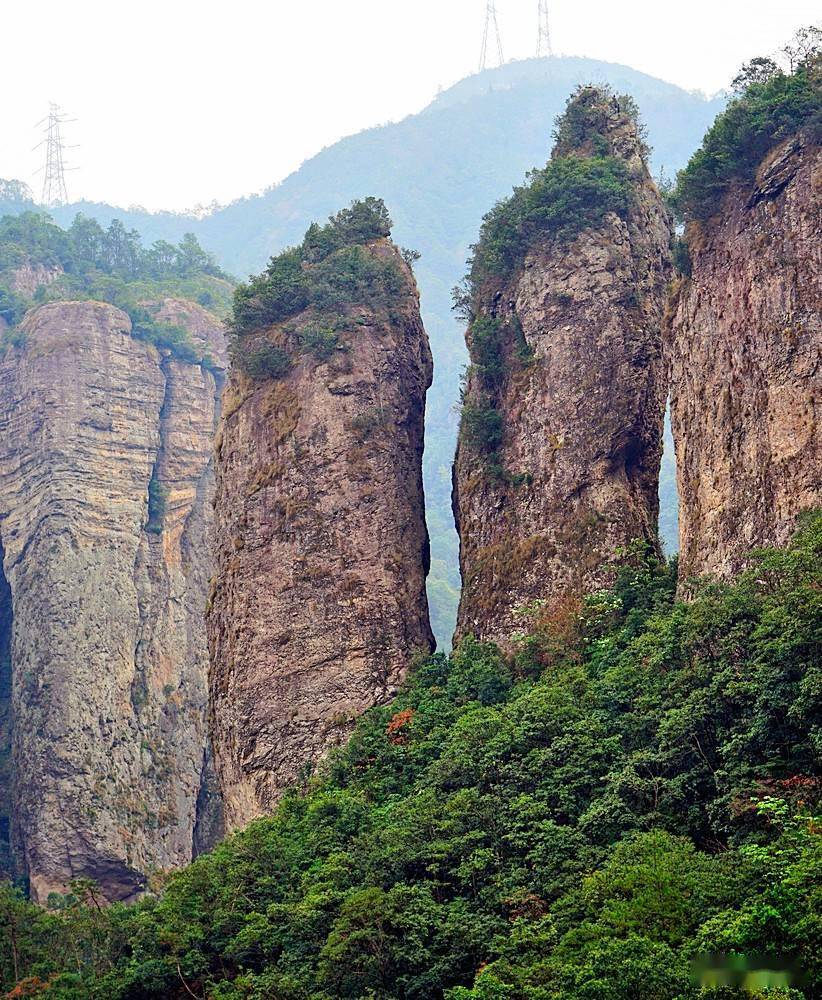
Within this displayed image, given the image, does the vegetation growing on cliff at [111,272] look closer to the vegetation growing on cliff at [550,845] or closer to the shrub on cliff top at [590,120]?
the shrub on cliff top at [590,120]

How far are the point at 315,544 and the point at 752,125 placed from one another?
A: 1291 centimetres

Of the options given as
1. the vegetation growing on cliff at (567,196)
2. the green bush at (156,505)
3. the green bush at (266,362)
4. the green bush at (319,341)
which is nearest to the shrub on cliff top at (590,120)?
the vegetation growing on cliff at (567,196)

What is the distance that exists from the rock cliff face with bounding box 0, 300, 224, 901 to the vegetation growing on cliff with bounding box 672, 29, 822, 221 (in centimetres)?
2688

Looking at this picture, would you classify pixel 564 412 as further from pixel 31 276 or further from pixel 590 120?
pixel 31 276

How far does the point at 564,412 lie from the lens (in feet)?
105

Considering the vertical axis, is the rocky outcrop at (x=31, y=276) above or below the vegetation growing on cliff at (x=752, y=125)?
above

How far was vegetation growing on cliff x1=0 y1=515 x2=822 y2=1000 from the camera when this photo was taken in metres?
17.5

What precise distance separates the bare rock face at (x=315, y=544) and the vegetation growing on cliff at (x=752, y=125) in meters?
9.14

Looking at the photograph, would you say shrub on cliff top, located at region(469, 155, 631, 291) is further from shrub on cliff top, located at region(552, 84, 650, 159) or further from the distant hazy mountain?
the distant hazy mountain

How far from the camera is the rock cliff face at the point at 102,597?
46.0 m

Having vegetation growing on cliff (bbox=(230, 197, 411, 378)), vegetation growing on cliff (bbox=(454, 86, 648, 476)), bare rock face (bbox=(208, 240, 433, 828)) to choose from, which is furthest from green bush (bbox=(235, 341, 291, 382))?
vegetation growing on cliff (bbox=(454, 86, 648, 476))

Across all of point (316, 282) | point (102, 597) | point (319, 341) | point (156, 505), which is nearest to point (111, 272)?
point (156, 505)

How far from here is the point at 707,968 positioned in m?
15.9

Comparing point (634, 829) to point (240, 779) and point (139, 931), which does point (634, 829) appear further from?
point (240, 779)
